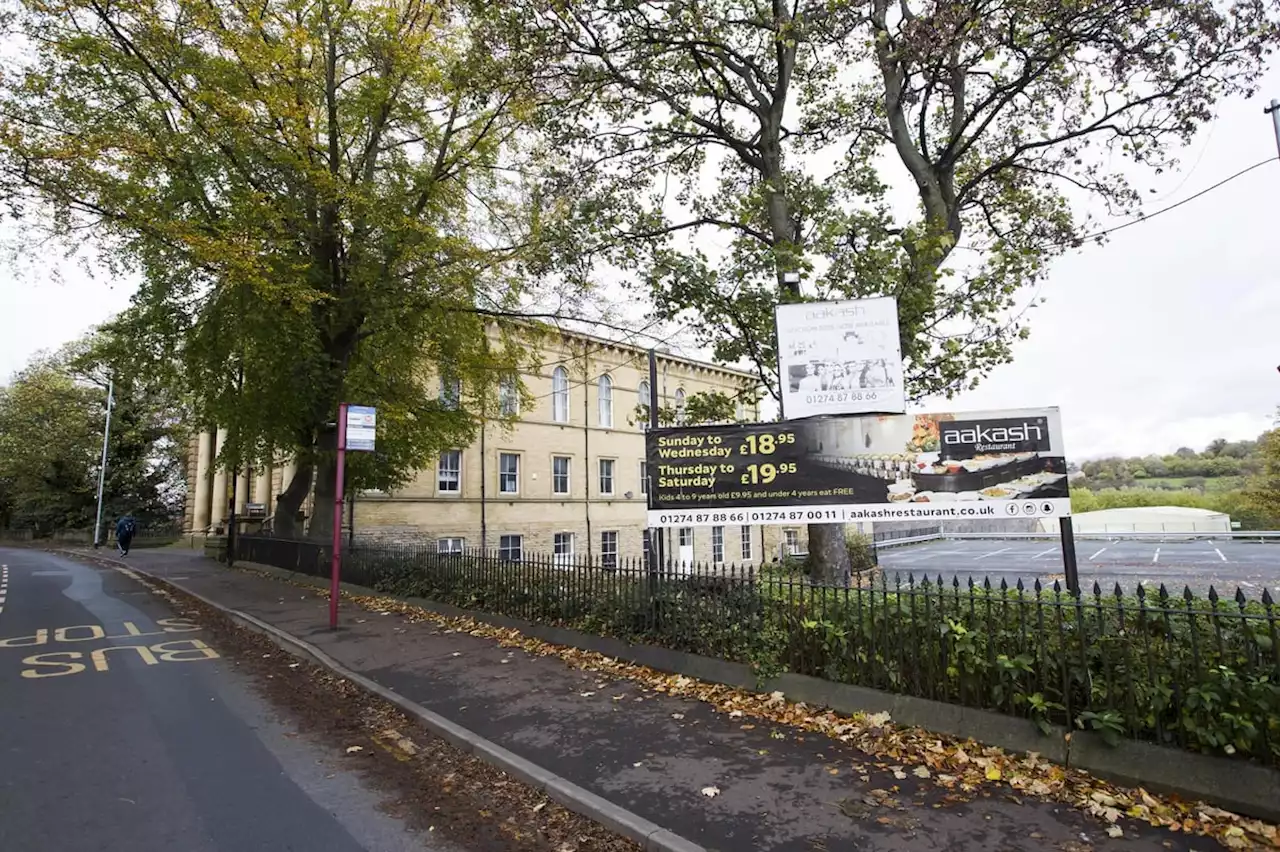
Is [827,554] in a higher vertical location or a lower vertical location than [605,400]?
lower

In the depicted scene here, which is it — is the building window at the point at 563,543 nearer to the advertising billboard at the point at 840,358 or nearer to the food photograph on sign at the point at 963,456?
the advertising billboard at the point at 840,358

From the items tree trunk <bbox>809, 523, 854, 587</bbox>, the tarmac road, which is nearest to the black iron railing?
tree trunk <bbox>809, 523, 854, 587</bbox>

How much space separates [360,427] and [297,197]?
844cm

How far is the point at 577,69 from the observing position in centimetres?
1053

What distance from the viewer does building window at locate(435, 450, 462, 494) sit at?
2541 cm

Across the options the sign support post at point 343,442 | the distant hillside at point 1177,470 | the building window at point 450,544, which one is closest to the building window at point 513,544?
the building window at point 450,544

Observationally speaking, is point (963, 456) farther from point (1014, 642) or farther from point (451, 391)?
point (451, 391)

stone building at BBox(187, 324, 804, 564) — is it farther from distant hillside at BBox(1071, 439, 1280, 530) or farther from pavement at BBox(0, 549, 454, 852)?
distant hillside at BBox(1071, 439, 1280, 530)

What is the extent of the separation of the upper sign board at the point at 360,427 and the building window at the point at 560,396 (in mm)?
19678

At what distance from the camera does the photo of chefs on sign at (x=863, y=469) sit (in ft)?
20.4

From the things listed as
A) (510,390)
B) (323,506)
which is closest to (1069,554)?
(510,390)

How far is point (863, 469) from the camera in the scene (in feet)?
22.1

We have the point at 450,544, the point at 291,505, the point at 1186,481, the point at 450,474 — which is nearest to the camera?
the point at 291,505

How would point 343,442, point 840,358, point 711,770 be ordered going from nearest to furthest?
1. point 711,770
2. point 840,358
3. point 343,442
